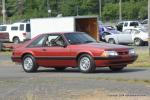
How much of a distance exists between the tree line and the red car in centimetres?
7483

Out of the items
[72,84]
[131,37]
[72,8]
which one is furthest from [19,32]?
[72,8]

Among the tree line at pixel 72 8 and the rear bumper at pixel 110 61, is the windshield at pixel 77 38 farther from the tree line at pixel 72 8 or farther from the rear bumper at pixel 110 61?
the tree line at pixel 72 8

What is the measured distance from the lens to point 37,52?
67.4 feet

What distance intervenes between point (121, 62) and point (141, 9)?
3095 inches

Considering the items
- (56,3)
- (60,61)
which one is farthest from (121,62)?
(56,3)

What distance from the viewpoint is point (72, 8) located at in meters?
107

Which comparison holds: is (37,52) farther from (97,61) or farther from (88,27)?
(88,27)

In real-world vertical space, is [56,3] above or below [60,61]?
above

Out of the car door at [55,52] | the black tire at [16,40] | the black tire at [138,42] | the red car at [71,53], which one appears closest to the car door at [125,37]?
the black tire at [138,42]

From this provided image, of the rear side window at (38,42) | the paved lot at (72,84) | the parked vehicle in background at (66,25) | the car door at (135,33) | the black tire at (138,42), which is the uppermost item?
the parked vehicle in background at (66,25)

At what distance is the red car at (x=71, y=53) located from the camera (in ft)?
62.3

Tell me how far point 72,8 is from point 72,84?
300ft

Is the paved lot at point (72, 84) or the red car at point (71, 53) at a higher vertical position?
the red car at point (71, 53)

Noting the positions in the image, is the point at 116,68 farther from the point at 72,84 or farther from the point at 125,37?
the point at 125,37
